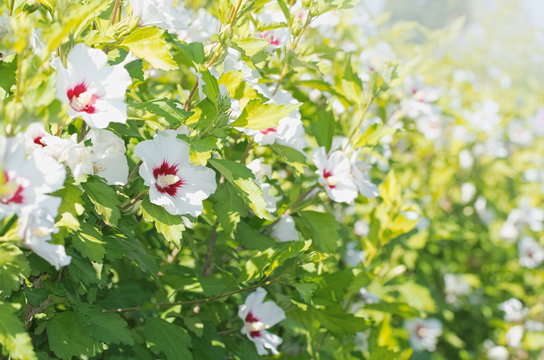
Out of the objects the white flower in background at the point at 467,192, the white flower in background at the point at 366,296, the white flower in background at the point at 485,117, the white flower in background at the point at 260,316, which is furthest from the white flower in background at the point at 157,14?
the white flower in background at the point at 485,117

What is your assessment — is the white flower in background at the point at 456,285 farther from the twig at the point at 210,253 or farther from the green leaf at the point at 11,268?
the green leaf at the point at 11,268

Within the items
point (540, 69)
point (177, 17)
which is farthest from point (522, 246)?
point (540, 69)

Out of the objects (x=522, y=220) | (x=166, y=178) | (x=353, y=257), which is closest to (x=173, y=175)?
(x=166, y=178)

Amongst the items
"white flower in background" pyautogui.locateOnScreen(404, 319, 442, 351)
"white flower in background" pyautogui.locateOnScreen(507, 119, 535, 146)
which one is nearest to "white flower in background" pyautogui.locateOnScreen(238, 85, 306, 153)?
"white flower in background" pyautogui.locateOnScreen(404, 319, 442, 351)

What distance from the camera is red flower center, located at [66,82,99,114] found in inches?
41.1

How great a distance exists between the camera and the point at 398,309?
1933 millimetres

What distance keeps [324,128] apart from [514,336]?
2.62m

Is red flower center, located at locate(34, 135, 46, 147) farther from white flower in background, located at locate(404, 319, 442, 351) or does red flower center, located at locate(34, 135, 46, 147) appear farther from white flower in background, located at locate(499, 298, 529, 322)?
white flower in background, located at locate(499, 298, 529, 322)

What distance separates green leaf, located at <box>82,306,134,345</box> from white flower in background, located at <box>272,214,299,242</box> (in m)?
0.54

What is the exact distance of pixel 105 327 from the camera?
4.24 ft

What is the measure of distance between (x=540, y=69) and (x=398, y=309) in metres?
20.7

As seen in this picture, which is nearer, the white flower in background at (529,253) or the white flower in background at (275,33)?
the white flower in background at (275,33)

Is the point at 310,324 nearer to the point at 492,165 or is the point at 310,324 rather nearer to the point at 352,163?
the point at 352,163

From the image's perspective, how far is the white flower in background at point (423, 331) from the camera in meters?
3.55
